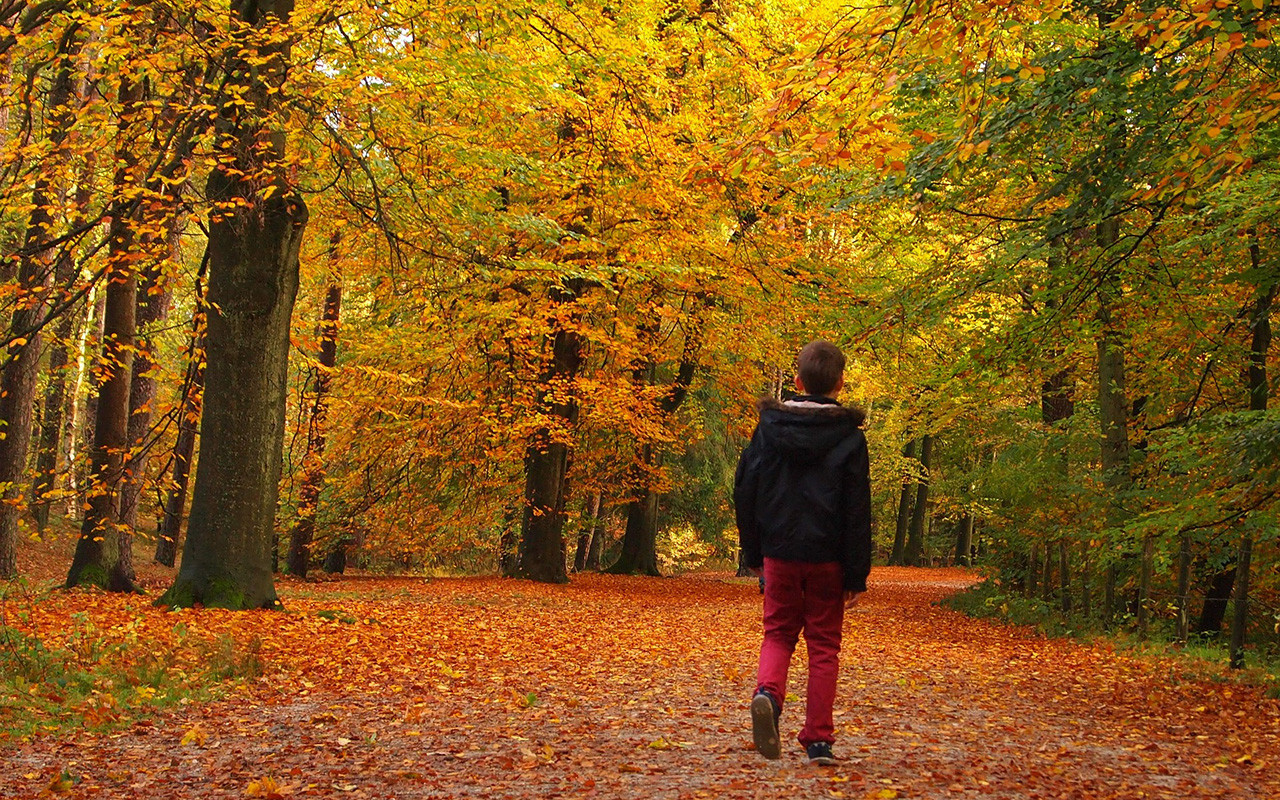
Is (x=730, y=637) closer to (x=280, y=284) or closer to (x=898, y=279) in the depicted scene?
(x=280, y=284)

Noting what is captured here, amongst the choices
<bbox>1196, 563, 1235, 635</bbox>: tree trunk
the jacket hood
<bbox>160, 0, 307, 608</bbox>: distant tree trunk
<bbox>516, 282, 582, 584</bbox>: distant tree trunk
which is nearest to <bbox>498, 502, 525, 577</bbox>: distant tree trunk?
<bbox>516, 282, 582, 584</bbox>: distant tree trunk

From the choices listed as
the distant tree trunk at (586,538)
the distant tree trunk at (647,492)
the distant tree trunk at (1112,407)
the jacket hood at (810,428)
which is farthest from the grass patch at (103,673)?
the distant tree trunk at (586,538)

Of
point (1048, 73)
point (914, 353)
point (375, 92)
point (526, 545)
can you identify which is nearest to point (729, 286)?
point (914, 353)

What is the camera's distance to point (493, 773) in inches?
182

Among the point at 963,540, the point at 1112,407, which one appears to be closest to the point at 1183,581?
the point at 1112,407

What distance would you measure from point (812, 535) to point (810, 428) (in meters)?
0.49

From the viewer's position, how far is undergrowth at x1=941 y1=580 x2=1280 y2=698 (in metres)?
9.15

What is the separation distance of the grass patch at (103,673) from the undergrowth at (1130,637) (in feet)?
25.8

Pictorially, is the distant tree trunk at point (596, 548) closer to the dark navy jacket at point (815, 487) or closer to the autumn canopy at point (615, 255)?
the autumn canopy at point (615, 255)

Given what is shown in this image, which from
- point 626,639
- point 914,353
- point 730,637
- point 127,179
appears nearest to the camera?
point 127,179

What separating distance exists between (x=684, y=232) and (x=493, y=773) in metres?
12.2

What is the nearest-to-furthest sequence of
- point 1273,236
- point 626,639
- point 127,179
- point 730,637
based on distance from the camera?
point 127,179 < point 1273,236 < point 626,639 < point 730,637

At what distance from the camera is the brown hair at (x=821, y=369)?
15.8ft

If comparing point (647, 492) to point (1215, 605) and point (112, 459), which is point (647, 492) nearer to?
point (1215, 605)
